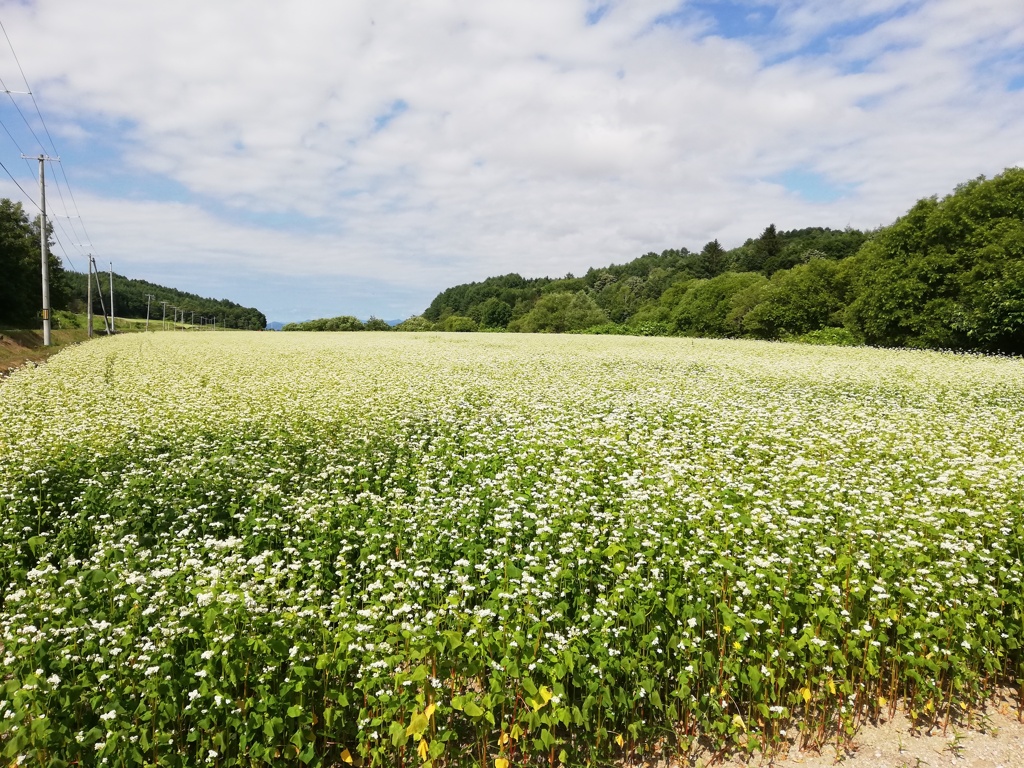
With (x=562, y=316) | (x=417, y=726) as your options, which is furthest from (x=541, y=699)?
(x=562, y=316)

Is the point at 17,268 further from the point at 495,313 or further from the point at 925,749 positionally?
the point at 495,313

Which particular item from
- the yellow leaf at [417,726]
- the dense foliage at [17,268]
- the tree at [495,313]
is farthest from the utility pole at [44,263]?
the tree at [495,313]

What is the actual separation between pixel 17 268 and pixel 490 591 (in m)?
80.9

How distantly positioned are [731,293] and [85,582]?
96.3 meters

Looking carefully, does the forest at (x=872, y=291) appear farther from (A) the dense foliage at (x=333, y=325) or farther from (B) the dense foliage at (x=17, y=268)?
(B) the dense foliage at (x=17, y=268)

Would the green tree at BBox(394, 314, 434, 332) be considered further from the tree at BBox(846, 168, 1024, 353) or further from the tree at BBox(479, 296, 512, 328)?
the tree at BBox(846, 168, 1024, 353)

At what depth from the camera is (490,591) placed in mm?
5652

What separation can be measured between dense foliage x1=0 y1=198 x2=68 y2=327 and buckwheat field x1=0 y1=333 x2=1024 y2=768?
221 feet

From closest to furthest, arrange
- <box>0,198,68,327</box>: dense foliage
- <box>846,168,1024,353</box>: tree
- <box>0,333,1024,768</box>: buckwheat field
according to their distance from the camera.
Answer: <box>0,333,1024,768</box>: buckwheat field → <box>846,168,1024,353</box>: tree → <box>0,198,68,327</box>: dense foliage

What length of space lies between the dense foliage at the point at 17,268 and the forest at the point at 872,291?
64.6 meters

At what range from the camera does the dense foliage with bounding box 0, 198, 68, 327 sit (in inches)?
2381

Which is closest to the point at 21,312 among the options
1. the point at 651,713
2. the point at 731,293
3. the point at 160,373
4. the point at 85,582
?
the point at 160,373

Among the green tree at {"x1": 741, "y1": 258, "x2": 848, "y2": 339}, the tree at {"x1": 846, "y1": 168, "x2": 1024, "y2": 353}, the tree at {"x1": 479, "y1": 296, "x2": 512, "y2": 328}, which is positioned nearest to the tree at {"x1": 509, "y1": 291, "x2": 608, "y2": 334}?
the tree at {"x1": 479, "y1": 296, "x2": 512, "y2": 328}

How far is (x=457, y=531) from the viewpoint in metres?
6.69
